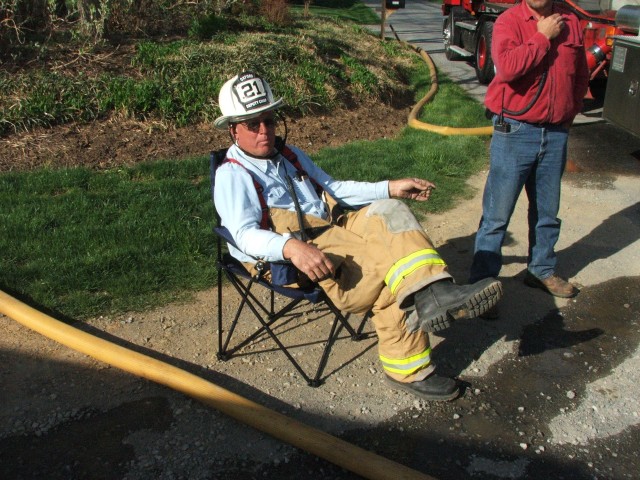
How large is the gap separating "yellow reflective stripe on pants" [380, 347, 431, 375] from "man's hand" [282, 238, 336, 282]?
2.17ft

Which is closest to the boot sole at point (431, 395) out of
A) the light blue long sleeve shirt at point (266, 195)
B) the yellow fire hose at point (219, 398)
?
the yellow fire hose at point (219, 398)

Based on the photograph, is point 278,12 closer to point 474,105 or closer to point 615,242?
point 474,105

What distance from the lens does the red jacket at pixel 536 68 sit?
4094 mm

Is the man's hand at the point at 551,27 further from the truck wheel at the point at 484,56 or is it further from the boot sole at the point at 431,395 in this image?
the truck wheel at the point at 484,56

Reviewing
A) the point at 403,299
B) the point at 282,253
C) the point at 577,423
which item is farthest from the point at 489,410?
the point at 282,253

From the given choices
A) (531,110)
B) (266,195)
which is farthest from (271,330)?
(531,110)

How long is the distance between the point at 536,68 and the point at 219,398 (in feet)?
8.24

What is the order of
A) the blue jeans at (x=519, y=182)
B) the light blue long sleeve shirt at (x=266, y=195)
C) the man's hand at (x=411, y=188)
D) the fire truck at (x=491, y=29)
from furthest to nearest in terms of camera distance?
1. the fire truck at (x=491, y=29)
2. the blue jeans at (x=519, y=182)
3. the man's hand at (x=411, y=188)
4. the light blue long sleeve shirt at (x=266, y=195)

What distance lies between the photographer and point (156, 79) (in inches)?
320

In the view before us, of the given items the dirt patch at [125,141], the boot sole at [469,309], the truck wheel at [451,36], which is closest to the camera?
the boot sole at [469,309]

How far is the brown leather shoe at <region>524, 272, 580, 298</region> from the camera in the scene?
482 centimetres

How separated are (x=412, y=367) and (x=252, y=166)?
130 centimetres

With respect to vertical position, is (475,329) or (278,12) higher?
(278,12)

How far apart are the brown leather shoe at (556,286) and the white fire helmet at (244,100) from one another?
226cm
